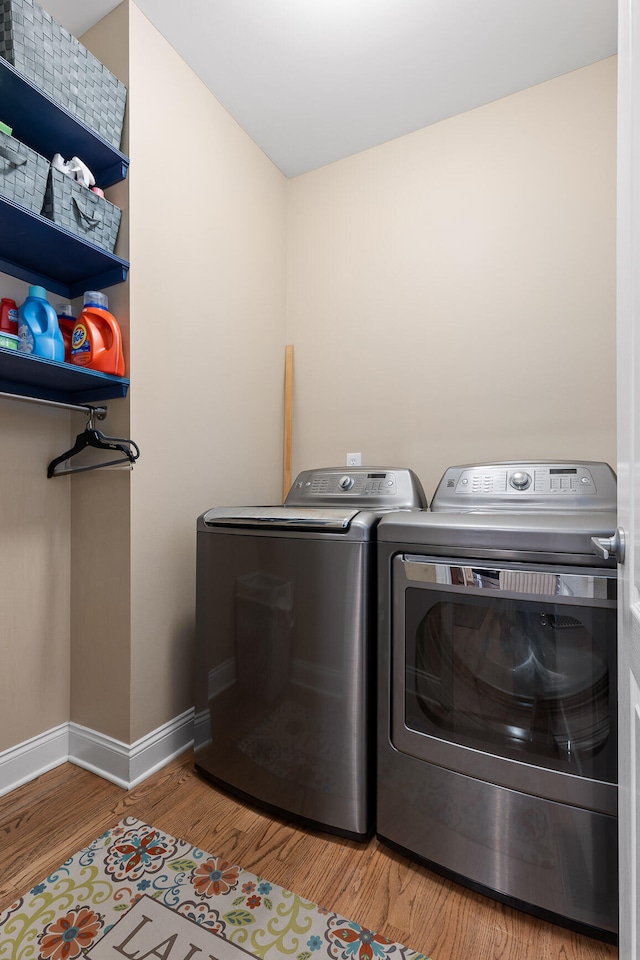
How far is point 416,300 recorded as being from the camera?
212 cm

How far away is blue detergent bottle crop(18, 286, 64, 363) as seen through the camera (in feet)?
4.55

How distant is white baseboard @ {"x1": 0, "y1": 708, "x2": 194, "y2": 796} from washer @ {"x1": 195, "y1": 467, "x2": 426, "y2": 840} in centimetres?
17

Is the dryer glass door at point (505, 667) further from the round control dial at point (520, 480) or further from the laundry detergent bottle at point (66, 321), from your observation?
the laundry detergent bottle at point (66, 321)

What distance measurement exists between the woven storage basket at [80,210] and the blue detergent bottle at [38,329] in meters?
0.22

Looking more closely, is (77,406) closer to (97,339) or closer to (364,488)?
(97,339)

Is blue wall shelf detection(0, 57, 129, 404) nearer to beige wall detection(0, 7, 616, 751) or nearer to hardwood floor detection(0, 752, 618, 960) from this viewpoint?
beige wall detection(0, 7, 616, 751)

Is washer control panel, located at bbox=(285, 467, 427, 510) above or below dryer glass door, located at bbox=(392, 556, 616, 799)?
above

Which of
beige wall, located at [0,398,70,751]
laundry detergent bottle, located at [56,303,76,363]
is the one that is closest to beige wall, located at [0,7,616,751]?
beige wall, located at [0,398,70,751]

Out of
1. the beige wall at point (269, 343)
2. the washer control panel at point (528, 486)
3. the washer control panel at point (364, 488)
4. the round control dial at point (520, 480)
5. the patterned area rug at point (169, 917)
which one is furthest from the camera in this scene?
the washer control panel at point (364, 488)

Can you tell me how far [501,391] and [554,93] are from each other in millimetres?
1184

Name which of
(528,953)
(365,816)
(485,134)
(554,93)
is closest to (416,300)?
(485,134)

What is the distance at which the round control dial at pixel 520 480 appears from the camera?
148 centimetres

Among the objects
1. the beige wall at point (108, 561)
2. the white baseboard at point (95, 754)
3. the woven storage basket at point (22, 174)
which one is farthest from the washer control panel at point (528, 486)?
the woven storage basket at point (22, 174)

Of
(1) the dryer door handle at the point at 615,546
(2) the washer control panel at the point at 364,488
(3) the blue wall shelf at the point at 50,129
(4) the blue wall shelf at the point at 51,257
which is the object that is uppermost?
(3) the blue wall shelf at the point at 50,129
